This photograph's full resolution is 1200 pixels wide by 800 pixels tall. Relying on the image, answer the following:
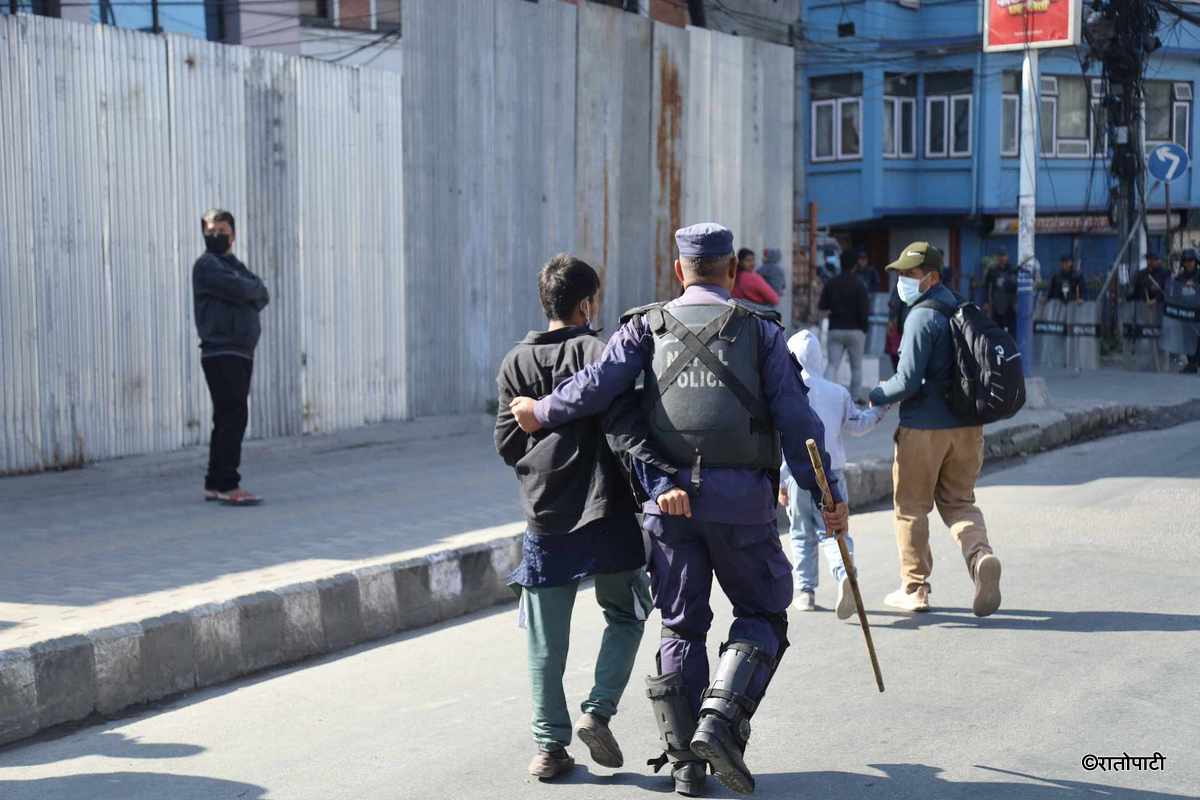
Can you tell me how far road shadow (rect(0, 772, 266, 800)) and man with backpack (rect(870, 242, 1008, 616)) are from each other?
12.0 feet

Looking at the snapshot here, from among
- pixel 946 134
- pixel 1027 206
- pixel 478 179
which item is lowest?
pixel 1027 206

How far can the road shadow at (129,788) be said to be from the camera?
A: 15.2 feet

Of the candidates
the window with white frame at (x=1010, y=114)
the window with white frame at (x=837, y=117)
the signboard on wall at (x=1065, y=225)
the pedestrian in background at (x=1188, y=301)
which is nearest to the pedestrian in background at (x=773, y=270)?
the pedestrian in background at (x=1188, y=301)

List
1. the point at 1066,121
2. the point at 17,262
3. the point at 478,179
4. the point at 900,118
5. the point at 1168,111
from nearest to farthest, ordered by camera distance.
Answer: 1. the point at 17,262
2. the point at 478,179
3. the point at 900,118
4. the point at 1066,121
5. the point at 1168,111

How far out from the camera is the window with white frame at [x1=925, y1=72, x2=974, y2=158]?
3431cm

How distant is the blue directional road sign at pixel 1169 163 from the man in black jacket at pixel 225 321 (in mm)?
14507

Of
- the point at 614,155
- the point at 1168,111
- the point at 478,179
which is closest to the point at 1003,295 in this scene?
the point at 614,155

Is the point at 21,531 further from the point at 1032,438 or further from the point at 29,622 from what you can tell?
the point at 1032,438

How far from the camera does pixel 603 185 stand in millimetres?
15516

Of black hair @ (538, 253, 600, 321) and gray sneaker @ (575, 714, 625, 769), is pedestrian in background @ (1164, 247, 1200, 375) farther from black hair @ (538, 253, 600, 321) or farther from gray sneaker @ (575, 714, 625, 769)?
gray sneaker @ (575, 714, 625, 769)

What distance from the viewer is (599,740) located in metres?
4.61

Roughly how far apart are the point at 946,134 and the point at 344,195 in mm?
24797

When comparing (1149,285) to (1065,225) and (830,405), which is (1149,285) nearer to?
(1065,225)

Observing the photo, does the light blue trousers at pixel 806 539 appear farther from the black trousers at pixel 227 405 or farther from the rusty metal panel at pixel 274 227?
the rusty metal panel at pixel 274 227
